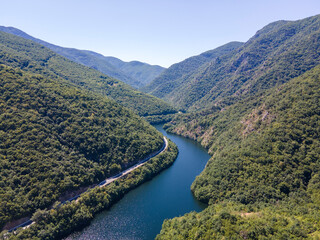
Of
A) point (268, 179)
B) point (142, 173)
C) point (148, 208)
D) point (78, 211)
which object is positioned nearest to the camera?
point (78, 211)

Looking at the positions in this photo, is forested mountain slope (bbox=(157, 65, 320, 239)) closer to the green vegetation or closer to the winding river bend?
the winding river bend

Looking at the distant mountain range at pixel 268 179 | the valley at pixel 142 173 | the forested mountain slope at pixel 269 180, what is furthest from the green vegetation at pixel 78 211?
the forested mountain slope at pixel 269 180


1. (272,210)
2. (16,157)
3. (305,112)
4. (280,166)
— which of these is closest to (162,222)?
(272,210)

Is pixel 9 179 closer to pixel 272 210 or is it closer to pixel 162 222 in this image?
pixel 162 222

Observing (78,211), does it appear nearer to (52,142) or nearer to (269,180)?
(52,142)

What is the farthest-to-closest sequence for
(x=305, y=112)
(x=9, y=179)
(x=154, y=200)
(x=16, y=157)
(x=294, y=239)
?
(x=305, y=112) < (x=154, y=200) < (x=16, y=157) < (x=9, y=179) < (x=294, y=239)

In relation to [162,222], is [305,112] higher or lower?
higher

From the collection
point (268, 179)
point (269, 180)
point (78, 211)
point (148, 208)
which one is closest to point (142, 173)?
point (148, 208)
